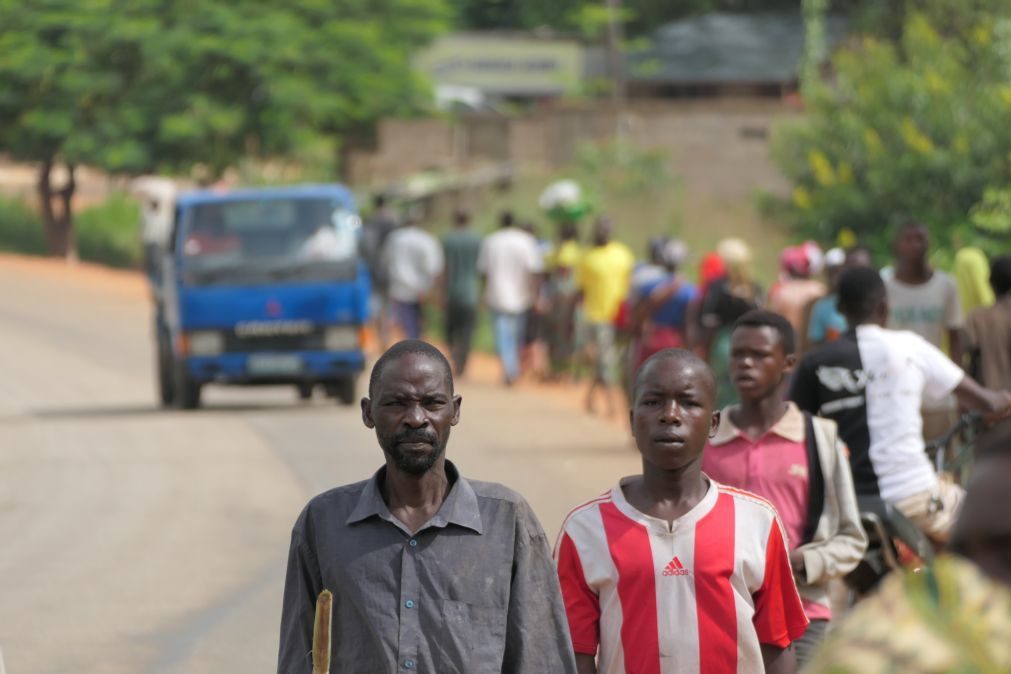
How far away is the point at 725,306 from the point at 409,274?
30.2 feet

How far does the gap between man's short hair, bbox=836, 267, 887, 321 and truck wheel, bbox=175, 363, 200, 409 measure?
1102 cm

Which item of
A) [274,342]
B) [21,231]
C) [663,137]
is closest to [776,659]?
[274,342]

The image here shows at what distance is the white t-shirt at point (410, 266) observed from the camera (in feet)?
68.0

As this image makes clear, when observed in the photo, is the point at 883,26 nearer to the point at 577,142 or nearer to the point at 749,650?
the point at 577,142

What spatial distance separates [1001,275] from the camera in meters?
9.51

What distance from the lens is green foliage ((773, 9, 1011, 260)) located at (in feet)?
62.8

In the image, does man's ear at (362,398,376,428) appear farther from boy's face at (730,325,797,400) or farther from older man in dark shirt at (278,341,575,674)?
boy's face at (730,325,797,400)

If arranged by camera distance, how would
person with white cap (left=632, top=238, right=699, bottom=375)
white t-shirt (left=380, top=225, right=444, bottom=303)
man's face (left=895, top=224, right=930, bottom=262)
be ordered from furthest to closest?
1. white t-shirt (left=380, top=225, right=444, bottom=303)
2. person with white cap (left=632, top=238, right=699, bottom=375)
3. man's face (left=895, top=224, right=930, bottom=262)

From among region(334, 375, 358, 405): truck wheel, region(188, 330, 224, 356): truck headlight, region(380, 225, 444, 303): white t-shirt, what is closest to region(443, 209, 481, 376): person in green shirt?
region(380, 225, 444, 303): white t-shirt

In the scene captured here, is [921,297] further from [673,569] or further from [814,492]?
[673,569]

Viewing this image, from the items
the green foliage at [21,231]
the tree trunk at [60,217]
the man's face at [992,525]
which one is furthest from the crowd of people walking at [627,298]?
the green foliage at [21,231]

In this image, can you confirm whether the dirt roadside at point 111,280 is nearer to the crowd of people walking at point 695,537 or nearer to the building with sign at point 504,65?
the crowd of people walking at point 695,537

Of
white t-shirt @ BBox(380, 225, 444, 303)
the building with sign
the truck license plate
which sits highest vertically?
the building with sign

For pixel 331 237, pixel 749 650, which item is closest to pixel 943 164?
pixel 331 237
